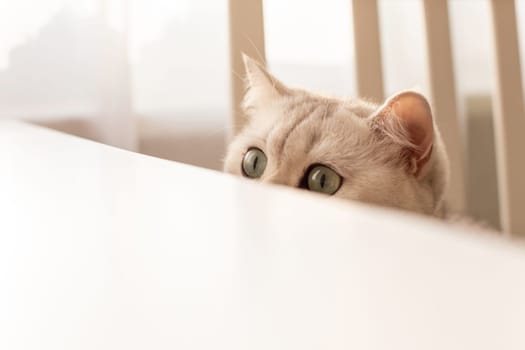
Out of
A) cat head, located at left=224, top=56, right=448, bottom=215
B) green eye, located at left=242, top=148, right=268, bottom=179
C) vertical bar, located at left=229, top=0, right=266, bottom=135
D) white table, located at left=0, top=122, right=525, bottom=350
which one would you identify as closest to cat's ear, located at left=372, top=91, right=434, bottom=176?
cat head, located at left=224, top=56, right=448, bottom=215

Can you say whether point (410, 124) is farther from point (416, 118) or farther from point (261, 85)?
point (261, 85)

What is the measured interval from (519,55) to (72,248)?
1118mm

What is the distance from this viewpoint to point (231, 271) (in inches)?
6.8

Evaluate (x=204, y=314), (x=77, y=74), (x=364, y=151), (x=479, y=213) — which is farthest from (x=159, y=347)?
(x=479, y=213)

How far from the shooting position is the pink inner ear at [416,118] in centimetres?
66

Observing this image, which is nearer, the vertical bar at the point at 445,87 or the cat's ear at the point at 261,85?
the cat's ear at the point at 261,85

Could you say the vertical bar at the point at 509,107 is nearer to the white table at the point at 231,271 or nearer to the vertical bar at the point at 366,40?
the vertical bar at the point at 366,40

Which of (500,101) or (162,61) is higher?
(162,61)

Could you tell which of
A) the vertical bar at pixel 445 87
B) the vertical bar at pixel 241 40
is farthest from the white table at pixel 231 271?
the vertical bar at pixel 445 87

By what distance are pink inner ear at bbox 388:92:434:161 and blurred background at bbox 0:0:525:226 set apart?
1.22 ft

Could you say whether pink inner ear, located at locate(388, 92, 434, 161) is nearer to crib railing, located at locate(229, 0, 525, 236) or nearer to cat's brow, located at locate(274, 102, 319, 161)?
cat's brow, located at locate(274, 102, 319, 161)

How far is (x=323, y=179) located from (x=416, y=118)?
0.40ft

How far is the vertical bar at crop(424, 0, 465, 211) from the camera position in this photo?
113 cm

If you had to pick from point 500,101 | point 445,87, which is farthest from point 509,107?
point 445,87
